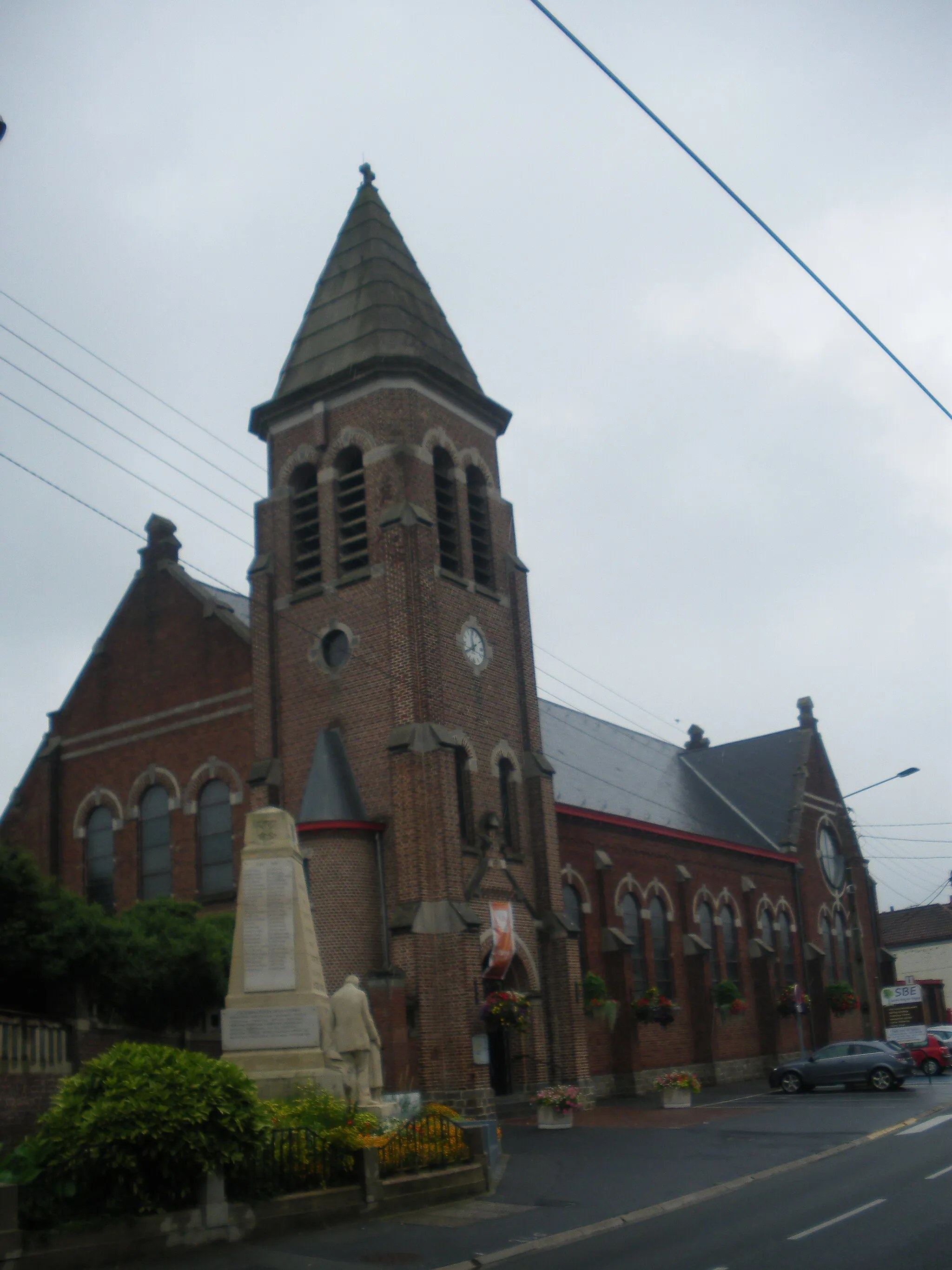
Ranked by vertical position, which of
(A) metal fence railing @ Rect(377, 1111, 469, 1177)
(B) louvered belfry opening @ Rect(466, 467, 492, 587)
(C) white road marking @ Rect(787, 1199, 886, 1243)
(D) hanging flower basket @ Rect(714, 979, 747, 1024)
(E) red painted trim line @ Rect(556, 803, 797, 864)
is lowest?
(C) white road marking @ Rect(787, 1199, 886, 1243)

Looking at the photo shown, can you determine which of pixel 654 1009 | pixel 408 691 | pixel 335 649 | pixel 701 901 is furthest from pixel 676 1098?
pixel 335 649

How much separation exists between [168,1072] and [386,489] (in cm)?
1861

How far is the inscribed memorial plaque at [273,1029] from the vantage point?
612 inches

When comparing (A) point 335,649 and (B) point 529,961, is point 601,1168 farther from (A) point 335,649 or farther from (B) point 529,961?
(A) point 335,649

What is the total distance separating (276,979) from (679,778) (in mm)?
33981

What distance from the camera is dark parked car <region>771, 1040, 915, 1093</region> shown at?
29703 mm

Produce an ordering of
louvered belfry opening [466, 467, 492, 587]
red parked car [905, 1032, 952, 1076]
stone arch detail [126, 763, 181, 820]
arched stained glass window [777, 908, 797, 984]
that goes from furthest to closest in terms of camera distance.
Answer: arched stained glass window [777, 908, 797, 984] → red parked car [905, 1032, 952, 1076] → louvered belfry opening [466, 467, 492, 587] → stone arch detail [126, 763, 181, 820]

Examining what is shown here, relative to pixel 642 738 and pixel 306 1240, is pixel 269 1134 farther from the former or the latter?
pixel 642 738

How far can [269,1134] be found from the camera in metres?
12.5

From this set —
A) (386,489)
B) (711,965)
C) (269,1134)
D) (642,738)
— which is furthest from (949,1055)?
(269,1134)

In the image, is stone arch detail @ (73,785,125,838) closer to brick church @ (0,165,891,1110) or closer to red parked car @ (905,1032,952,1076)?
brick church @ (0,165,891,1110)

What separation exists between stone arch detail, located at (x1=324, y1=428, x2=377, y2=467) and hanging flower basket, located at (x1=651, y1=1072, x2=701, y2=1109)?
15866 millimetres

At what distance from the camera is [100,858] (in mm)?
31828

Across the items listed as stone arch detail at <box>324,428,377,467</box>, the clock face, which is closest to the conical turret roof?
stone arch detail at <box>324,428,377,467</box>
